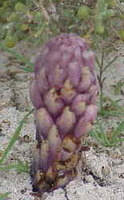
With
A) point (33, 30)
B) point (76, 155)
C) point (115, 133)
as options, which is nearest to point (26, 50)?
point (33, 30)

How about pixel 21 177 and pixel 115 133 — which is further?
pixel 115 133

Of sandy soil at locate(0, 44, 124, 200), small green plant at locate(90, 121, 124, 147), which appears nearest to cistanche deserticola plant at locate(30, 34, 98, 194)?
sandy soil at locate(0, 44, 124, 200)

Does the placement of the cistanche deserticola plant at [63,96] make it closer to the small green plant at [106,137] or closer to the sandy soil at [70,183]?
the sandy soil at [70,183]

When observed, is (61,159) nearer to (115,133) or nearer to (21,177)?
(21,177)

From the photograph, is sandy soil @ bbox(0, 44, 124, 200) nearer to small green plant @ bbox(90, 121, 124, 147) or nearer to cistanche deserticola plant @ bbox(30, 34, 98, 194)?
small green plant @ bbox(90, 121, 124, 147)

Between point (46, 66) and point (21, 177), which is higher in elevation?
point (46, 66)

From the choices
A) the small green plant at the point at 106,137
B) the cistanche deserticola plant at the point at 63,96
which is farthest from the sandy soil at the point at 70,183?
the cistanche deserticola plant at the point at 63,96
